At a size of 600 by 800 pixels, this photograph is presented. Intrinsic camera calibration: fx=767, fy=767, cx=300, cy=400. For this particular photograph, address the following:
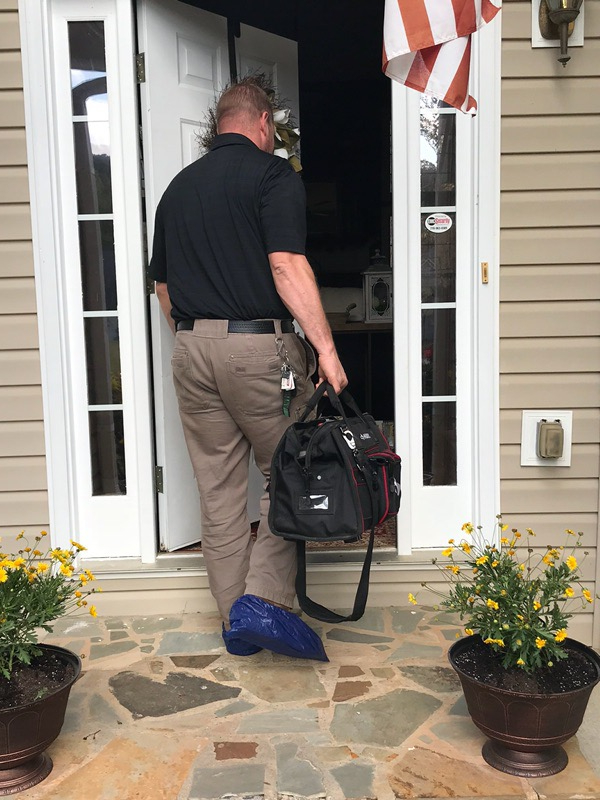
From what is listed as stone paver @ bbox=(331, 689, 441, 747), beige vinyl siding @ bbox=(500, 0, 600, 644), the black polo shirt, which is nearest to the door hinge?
the black polo shirt

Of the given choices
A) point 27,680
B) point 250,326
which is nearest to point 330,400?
point 250,326

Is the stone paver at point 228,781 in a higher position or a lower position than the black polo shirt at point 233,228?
lower

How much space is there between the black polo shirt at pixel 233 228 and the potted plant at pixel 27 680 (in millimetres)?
926

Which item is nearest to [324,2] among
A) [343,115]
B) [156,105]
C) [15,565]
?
[343,115]

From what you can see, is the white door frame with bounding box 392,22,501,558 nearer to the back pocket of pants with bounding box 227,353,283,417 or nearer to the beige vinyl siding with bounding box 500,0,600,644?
the beige vinyl siding with bounding box 500,0,600,644

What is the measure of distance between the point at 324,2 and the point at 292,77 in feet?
6.09

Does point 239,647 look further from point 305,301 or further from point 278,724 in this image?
point 305,301

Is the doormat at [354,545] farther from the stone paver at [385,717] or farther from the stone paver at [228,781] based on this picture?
the stone paver at [228,781]

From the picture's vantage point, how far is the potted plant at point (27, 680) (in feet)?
6.06

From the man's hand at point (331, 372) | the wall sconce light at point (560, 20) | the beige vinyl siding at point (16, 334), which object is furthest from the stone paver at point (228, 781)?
the wall sconce light at point (560, 20)

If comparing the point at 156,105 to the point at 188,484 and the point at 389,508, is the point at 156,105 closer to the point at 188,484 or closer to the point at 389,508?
the point at 188,484

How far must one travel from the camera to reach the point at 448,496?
2.95m

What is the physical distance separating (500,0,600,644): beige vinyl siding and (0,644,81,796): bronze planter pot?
1698 millimetres

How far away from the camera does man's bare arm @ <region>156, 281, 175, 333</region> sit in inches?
107
